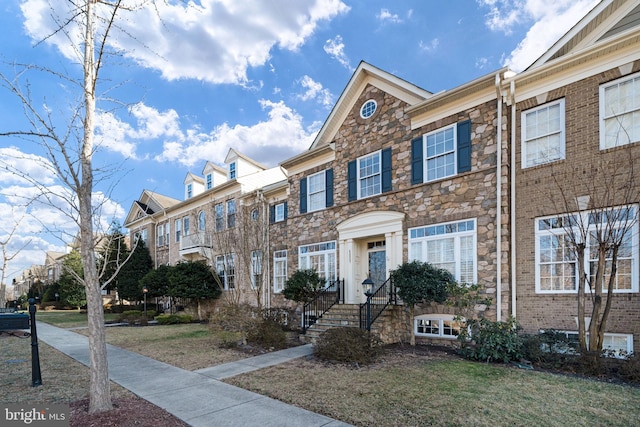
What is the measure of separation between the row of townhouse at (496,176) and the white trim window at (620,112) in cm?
2

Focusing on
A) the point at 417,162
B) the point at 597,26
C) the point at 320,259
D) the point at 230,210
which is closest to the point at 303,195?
the point at 320,259

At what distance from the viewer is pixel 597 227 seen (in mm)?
7512

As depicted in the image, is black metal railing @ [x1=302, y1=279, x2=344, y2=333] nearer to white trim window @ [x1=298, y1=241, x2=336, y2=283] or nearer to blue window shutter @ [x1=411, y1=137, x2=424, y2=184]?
white trim window @ [x1=298, y1=241, x2=336, y2=283]

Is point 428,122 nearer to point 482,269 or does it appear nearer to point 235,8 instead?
point 482,269

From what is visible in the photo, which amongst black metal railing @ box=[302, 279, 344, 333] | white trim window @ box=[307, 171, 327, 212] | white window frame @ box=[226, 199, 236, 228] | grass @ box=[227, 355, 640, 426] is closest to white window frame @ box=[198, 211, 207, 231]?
white window frame @ box=[226, 199, 236, 228]

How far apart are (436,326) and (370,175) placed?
212 inches

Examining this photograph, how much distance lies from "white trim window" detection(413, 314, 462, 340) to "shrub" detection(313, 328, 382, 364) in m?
2.26

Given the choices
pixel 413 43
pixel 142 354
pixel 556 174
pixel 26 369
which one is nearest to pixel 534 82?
pixel 556 174

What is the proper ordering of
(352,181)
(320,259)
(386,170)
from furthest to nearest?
(320,259)
(352,181)
(386,170)

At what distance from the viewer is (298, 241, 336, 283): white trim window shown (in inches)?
560

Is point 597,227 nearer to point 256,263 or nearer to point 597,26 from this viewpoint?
point 597,26

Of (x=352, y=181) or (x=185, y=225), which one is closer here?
(x=352, y=181)

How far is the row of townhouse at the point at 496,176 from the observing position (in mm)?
8250

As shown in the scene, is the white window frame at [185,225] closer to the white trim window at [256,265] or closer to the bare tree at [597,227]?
the white trim window at [256,265]
